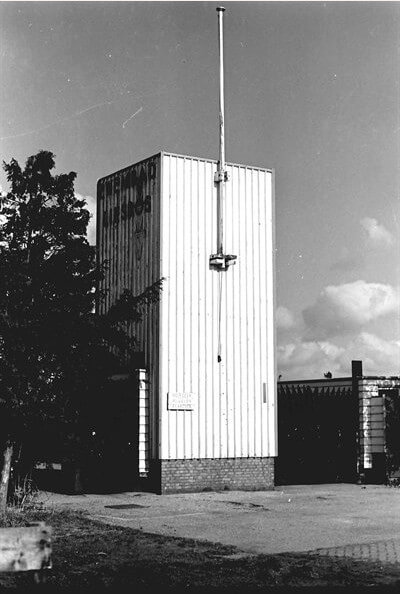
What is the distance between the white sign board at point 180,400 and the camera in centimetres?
2075

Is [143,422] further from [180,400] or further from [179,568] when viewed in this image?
[179,568]

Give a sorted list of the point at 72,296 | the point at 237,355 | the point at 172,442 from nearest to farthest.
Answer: the point at 72,296
the point at 172,442
the point at 237,355

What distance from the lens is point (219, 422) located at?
21.5m

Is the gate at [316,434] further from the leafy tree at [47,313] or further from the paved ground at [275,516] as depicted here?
the leafy tree at [47,313]

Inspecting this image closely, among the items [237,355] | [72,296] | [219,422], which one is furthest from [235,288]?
[72,296]

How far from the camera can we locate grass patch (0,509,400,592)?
31.8 ft

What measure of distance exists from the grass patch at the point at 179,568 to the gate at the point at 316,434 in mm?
12353

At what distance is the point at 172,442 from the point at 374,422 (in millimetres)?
6633

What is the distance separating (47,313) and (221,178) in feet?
29.9

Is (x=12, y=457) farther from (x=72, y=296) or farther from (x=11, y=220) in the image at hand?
(x=11, y=220)

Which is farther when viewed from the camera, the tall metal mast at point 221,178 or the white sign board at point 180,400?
the tall metal mast at point 221,178

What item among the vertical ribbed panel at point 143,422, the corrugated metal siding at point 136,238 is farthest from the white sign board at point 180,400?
the vertical ribbed panel at point 143,422

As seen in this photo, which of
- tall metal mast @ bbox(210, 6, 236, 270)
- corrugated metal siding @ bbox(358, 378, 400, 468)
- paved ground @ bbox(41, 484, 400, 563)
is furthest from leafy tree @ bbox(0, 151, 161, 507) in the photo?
corrugated metal siding @ bbox(358, 378, 400, 468)

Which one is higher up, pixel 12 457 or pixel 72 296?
pixel 72 296
